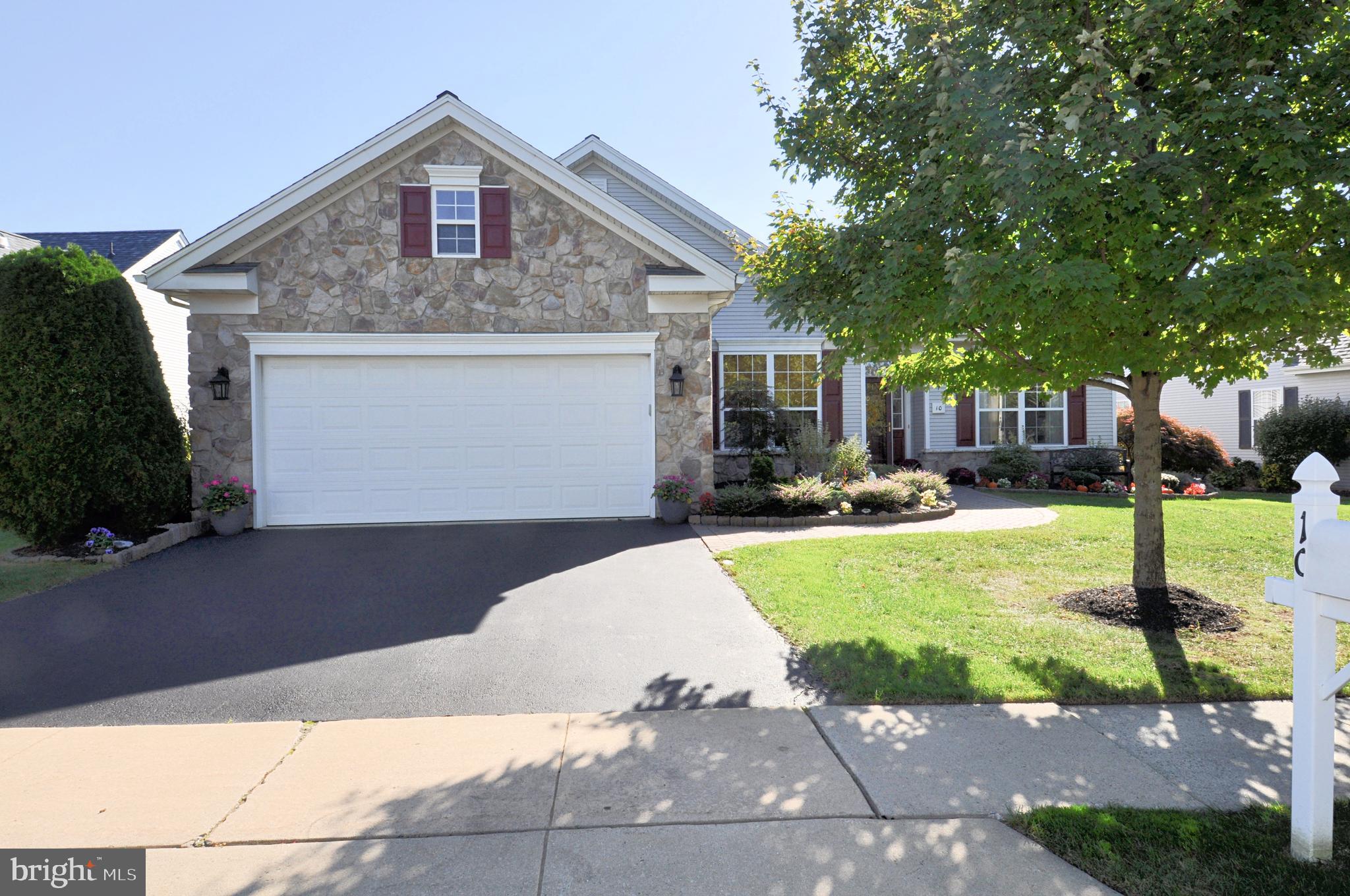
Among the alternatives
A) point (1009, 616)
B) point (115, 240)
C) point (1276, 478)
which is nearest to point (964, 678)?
point (1009, 616)

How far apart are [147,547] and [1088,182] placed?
34.1ft

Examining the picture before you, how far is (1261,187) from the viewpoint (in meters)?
4.53

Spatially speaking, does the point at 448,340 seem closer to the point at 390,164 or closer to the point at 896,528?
the point at 390,164

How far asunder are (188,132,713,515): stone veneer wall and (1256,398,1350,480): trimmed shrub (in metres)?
14.4

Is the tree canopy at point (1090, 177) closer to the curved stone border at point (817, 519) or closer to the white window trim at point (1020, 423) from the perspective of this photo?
the curved stone border at point (817, 519)

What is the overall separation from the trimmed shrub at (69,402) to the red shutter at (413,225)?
11.3 ft

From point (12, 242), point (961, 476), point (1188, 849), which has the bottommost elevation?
point (1188, 849)

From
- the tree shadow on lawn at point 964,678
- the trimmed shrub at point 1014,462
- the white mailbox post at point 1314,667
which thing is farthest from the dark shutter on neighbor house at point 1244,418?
the white mailbox post at point 1314,667

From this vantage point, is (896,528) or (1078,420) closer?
(896,528)

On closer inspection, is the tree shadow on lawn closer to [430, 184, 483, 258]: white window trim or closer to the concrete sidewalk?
the concrete sidewalk

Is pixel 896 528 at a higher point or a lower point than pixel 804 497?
lower

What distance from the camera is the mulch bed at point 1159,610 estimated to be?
5.71 m

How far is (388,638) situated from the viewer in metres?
5.63

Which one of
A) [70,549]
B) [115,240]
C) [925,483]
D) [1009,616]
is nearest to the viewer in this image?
[1009,616]
